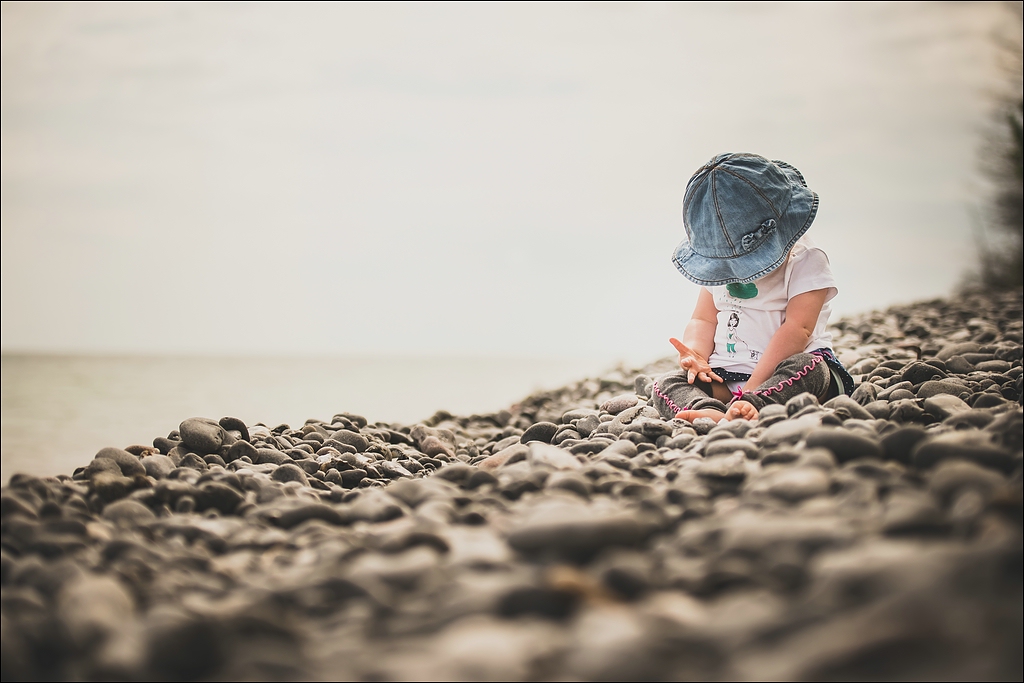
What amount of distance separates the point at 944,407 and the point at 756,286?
915mm

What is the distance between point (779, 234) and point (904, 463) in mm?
1524

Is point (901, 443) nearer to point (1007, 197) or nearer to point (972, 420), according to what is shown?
point (972, 420)

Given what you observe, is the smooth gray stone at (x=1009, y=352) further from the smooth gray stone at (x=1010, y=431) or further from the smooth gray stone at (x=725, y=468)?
the smooth gray stone at (x=725, y=468)

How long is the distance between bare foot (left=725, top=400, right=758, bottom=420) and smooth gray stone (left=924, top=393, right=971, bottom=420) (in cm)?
62

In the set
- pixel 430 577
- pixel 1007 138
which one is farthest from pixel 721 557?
pixel 1007 138

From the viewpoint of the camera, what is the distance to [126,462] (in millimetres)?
2318

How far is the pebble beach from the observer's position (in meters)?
1.07

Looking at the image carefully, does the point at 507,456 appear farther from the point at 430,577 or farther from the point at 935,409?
the point at 935,409

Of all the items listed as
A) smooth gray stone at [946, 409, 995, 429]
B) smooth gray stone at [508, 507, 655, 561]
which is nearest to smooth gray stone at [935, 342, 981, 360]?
smooth gray stone at [946, 409, 995, 429]

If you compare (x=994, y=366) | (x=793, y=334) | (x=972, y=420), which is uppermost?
(x=994, y=366)

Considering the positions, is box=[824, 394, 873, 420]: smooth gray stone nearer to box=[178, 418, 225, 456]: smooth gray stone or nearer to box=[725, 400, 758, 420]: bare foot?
box=[725, 400, 758, 420]: bare foot

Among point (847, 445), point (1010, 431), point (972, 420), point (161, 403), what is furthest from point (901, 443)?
point (161, 403)

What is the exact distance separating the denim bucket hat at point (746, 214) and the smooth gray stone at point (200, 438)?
89.7 inches

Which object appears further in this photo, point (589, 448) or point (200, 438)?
point (200, 438)
